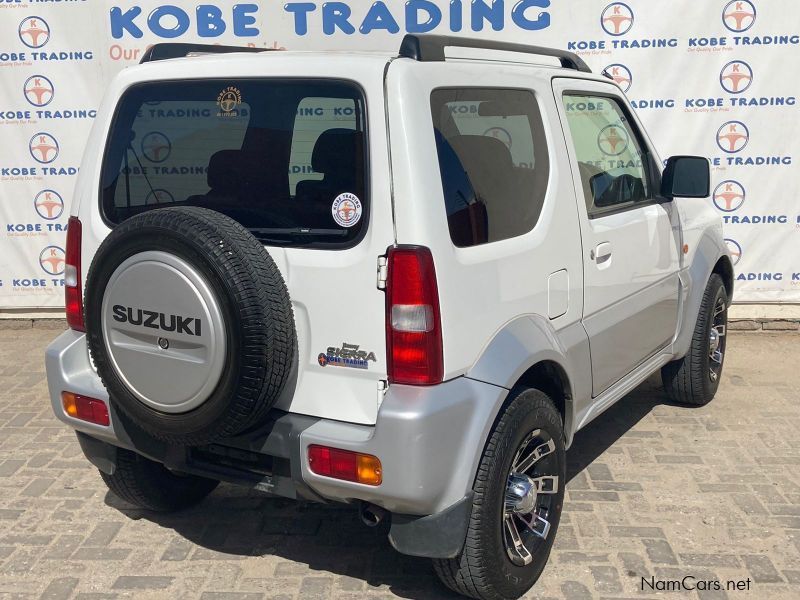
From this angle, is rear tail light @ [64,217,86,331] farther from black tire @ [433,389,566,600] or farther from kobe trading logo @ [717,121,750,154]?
kobe trading logo @ [717,121,750,154]

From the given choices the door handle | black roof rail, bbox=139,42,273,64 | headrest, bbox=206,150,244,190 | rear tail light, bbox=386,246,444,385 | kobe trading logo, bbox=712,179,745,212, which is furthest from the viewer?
kobe trading logo, bbox=712,179,745,212

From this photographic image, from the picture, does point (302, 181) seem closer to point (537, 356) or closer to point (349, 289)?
point (349, 289)

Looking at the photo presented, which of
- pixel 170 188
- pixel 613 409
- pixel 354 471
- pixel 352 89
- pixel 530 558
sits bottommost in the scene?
pixel 613 409

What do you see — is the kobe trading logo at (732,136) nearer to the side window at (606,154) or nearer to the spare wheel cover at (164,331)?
the side window at (606,154)

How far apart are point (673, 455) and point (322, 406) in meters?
2.46

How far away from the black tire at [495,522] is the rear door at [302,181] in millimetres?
464

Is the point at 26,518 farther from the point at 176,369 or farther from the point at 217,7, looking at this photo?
the point at 217,7

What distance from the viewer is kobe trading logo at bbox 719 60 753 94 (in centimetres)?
669

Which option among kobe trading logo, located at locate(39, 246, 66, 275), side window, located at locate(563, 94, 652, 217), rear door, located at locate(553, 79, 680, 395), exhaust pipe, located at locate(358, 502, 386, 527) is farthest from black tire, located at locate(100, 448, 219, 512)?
kobe trading logo, located at locate(39, 246, 66, 275)

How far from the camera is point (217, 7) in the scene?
22.6 ft

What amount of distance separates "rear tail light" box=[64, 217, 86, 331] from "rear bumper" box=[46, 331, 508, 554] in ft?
1.67

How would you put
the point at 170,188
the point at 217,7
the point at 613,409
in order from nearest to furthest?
the point at 170,188, the point at 613,409, the point at 217,7

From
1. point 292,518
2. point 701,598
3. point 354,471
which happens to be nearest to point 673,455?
point 701,598

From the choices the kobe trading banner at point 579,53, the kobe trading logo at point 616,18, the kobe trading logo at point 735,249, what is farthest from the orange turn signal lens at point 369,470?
the kobe trading logo at point 735,249
